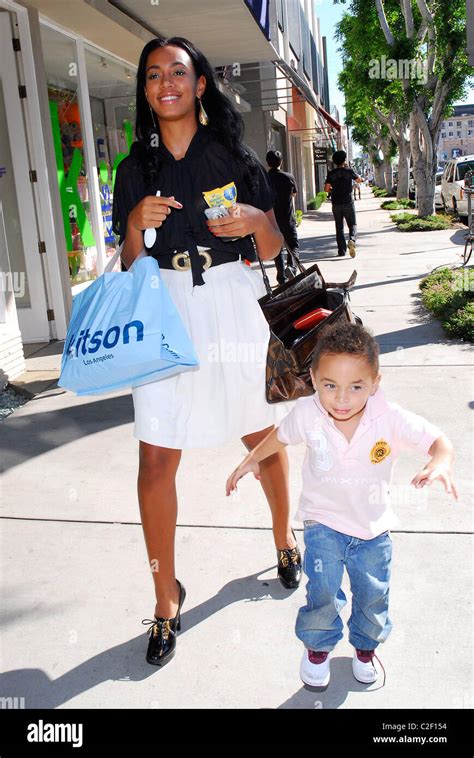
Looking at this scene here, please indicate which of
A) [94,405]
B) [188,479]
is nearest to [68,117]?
[94,405]

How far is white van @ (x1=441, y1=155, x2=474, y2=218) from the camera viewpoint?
67.4ft

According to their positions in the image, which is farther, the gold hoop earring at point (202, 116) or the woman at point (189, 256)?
the gold hoop earring at point (202, 116)

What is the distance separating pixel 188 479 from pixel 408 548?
1.35 metres

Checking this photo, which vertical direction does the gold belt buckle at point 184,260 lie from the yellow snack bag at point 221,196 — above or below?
below

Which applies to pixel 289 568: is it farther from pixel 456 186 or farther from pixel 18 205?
pixel 456 186

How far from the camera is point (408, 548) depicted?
10.5 ft

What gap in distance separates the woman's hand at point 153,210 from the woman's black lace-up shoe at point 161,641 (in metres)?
1.36

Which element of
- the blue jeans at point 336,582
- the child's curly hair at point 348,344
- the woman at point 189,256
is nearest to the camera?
the child's curly hair at point 348,344

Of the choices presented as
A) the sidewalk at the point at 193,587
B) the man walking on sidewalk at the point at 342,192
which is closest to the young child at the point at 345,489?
the sidewalk at the point at 193,587

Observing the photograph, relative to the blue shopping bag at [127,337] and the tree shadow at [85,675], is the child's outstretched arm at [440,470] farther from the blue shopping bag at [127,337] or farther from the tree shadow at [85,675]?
the tree shadow at [85,675]

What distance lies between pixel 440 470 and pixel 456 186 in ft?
69.2

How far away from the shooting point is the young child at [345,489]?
2.21 meters

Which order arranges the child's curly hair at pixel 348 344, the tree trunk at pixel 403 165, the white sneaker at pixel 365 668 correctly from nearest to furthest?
the child's curly hair at pixel 348 344
the white sneaker at pixel 365 668
the tree trunk at pixel 403 165

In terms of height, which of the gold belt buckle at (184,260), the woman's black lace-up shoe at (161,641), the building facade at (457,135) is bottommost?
the woman's black lace-up shoe at (161,641)
